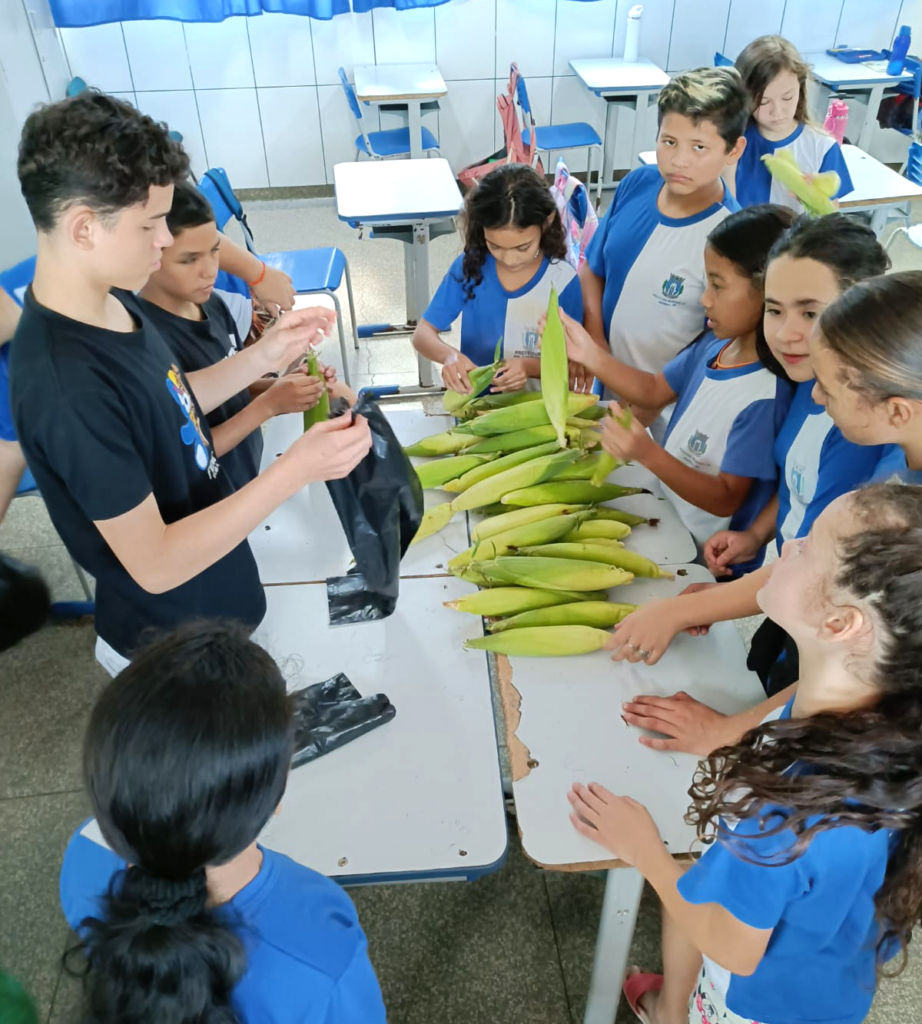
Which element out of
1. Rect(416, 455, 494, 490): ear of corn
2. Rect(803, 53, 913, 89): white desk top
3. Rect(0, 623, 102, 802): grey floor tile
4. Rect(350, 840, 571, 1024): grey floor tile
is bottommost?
Rect(0, 623, 102, 802): grey floor tile

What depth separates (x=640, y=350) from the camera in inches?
90.1

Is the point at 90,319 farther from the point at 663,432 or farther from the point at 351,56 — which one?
the point at 351,56

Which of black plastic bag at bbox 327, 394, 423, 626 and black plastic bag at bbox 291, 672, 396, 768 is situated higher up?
black plastic bag at bbox 327, 394, 423, 626

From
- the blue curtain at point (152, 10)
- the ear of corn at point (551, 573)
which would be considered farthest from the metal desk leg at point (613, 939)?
the blue curtain at point (152, 10)

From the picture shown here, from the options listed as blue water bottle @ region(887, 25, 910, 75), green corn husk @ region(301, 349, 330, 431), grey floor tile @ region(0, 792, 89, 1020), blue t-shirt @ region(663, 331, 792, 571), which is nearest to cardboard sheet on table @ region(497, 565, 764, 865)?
blue t-shirt @ region(663, 331, 792, 571)

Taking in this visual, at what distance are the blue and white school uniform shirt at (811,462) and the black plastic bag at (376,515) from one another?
26.6 inches

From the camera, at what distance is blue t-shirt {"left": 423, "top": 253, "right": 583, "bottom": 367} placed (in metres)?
2.26

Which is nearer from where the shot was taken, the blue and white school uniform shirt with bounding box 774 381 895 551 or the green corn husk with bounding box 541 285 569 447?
the blue and white school uniform shirt with bounding box 774 381 895 551

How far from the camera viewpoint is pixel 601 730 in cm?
125

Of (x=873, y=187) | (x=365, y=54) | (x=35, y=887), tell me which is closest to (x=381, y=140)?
(x=365, y=54)

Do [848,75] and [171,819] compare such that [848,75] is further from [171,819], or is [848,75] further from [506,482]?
[171,819]

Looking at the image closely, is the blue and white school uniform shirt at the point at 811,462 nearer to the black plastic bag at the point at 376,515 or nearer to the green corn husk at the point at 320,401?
the black plastic bag at the point at 376,515

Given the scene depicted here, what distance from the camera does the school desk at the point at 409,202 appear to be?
10.7 feet

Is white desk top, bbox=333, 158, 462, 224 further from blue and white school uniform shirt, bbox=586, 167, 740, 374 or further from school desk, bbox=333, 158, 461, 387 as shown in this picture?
blue and white school uniform shirt, bbox=586, 167, 740, 374
